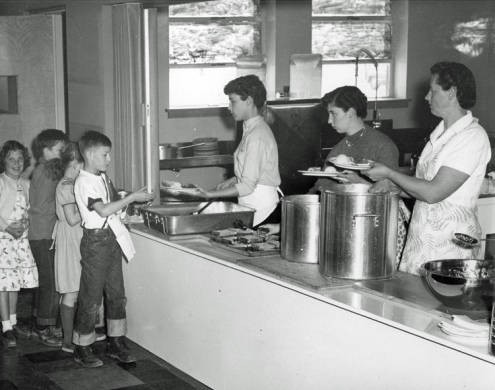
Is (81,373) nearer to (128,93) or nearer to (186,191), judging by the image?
(186,191)

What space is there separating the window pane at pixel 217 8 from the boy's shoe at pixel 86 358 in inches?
191

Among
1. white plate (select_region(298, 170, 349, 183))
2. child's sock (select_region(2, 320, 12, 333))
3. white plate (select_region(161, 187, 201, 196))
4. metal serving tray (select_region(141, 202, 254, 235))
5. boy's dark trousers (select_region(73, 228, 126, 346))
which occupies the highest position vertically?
white plate (select_region(298, 170, 349, 183))

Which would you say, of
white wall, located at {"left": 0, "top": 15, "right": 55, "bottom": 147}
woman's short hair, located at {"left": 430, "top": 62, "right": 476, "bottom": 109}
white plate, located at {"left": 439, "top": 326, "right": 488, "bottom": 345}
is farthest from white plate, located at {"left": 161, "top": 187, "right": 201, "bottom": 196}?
white wall, located at {"left": 0, "top": 15, "right": 55, "bottom": 147}

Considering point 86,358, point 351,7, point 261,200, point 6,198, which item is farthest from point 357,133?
point 351,7

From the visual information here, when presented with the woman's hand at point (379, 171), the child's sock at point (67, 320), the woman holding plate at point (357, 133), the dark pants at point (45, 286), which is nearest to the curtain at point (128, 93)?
the dark pants at point (45, 286)

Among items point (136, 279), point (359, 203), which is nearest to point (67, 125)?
point (136, 279)

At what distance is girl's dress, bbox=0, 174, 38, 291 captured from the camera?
4.61 metres

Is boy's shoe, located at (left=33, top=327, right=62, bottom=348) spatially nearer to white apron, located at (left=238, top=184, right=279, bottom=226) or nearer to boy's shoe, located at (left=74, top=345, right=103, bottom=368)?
boy's shoe, located at (left=74, top=345, right=103, bottom=368)

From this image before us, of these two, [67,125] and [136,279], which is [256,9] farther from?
[136,279]

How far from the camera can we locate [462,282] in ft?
8.46

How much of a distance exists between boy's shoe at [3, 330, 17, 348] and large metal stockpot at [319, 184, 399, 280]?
2196mm

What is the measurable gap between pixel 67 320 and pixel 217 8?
4.92m

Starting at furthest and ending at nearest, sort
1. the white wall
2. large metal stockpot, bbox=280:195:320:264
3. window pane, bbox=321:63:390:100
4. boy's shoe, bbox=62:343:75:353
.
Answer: window pane, bbox=321:63:390:100
the white wall
boy's shoe, bbox=62:343:75:353
large metal stockpot, bbox=280:195:320:264

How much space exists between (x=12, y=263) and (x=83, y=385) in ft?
→ 3.22
